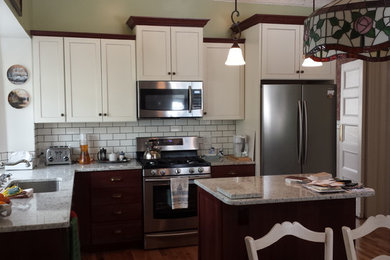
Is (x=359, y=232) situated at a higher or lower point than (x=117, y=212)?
higher

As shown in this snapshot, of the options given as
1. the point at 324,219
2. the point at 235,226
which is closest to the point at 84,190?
the point at 235,226

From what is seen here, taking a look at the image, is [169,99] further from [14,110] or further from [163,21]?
[14,110]

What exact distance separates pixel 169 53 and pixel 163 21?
349 millimetres

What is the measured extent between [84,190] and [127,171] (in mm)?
475

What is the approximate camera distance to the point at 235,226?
292cm

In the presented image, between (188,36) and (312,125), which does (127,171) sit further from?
(312,125)

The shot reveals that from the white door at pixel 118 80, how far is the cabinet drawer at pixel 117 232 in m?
1.13

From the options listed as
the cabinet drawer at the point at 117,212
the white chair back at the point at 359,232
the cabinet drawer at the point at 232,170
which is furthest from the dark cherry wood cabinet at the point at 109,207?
the white chair back at the point at 359,232

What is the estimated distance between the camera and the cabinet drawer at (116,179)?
430cm

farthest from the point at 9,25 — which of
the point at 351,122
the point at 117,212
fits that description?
the point at 351,122

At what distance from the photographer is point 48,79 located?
14.3ft

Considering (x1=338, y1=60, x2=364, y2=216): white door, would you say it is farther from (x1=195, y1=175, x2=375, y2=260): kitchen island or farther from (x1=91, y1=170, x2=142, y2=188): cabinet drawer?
(x1=91, y1=170, x2=142, y2=188): cabinet drawer

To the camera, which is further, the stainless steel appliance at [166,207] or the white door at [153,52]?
the white door at [153,52]

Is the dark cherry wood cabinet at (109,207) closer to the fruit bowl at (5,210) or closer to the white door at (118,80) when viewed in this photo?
the white door at (118,80)
